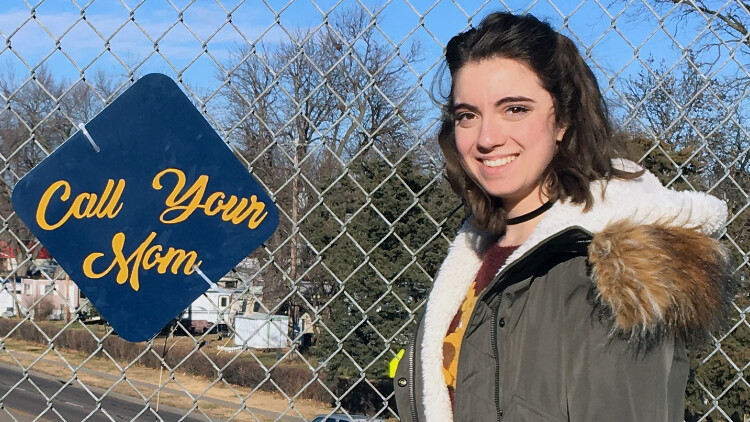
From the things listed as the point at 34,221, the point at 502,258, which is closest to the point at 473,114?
the point at 502,258

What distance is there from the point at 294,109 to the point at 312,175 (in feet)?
0.76

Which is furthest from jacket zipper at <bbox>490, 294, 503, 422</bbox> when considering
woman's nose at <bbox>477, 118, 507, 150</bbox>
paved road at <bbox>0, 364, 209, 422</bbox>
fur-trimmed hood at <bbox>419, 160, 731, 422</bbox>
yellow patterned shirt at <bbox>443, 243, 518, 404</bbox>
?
paved road at <bbox>0, 364, 209, 422</bbox>

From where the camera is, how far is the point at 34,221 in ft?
7.15

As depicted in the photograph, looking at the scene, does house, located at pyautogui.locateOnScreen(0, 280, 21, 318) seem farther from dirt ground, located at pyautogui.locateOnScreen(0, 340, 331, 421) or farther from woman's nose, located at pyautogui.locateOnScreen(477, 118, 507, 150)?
woman's nose, located at pyautogui.locateOnScreen(477, 118, 507, 150)

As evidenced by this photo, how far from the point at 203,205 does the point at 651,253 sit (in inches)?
52.3

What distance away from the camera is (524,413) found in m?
1.54

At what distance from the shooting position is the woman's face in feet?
5.71

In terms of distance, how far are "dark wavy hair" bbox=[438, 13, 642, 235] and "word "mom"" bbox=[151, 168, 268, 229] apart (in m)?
0.81

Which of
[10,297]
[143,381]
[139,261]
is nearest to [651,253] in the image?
[139,261]

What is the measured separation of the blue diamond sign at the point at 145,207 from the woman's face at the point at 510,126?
826mm

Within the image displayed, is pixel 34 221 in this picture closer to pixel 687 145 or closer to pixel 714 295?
pixel 714 295

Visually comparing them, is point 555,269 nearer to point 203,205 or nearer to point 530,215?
point 530,215

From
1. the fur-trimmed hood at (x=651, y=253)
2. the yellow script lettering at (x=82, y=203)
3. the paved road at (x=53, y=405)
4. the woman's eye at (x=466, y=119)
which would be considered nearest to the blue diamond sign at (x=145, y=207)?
the yellow script lettering at (x=82, y=203)

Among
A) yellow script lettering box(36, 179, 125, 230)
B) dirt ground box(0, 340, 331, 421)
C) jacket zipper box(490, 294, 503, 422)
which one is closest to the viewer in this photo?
jacket zipper box(490, 294, 503, 422)
